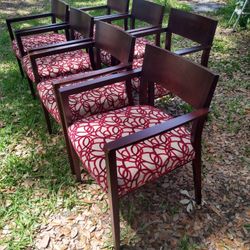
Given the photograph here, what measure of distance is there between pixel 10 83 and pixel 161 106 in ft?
5.47

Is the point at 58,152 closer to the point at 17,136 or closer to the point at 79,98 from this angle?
the point at 17,136

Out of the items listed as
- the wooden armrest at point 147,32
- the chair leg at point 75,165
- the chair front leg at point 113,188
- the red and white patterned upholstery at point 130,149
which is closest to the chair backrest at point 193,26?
the wooden armrest at point 147,32

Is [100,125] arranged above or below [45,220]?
above

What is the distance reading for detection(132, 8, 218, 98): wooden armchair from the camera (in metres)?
2.11

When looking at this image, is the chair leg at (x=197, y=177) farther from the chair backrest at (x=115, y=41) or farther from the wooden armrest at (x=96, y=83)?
the chair backrest at (x=115, y=41)

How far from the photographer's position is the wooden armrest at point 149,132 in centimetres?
122

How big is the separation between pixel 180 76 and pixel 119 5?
74.6 inches

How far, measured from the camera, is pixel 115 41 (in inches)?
78.2

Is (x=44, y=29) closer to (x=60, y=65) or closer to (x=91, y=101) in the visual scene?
(x=60, y=65)

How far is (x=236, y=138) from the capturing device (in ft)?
7.77

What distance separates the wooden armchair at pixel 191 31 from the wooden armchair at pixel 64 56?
425mm

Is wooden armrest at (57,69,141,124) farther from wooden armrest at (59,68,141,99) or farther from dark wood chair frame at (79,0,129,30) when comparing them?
dark wood chair frame at (79,0,129,30)

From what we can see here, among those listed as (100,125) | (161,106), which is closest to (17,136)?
(100,125)

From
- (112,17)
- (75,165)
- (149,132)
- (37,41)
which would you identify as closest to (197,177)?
(149,132)
